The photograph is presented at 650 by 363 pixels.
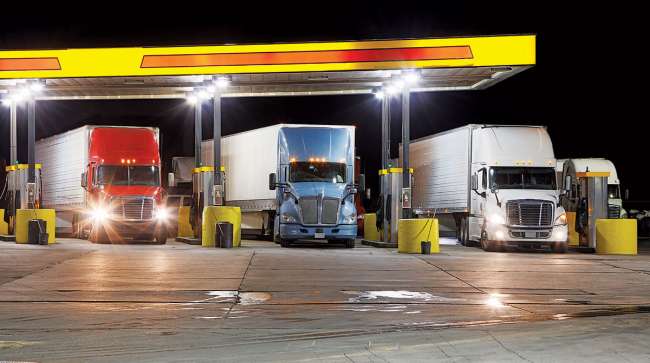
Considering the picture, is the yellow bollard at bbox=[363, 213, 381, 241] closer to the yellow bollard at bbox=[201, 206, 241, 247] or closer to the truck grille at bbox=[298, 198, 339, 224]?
the truck grille at bbox=[298, 198, 339, 224]

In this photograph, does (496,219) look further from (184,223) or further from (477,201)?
(184,223)

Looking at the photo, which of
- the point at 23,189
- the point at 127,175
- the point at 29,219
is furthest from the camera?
the point at 23,189

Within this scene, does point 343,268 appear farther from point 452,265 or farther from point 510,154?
point 510,154

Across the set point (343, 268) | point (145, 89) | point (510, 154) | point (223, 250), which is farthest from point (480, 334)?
point (145, 89)

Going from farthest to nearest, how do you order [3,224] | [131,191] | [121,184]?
[3,224]
[121,184]
[131,191]

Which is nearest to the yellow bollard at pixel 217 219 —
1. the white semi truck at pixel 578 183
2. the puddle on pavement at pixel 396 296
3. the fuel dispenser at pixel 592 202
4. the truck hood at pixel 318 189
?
the truck hood at pixel 318 189

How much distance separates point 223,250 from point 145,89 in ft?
25.3

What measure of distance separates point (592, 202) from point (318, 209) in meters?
8.77

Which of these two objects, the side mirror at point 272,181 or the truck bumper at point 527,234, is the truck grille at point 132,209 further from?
the truck bumper at point 527,234

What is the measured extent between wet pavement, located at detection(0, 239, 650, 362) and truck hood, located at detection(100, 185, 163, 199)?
8104 millimetres

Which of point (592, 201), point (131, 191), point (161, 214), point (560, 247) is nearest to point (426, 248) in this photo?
point (560, 247)

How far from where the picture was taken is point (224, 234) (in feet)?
91.0

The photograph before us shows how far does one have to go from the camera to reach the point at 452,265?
69.8 ft

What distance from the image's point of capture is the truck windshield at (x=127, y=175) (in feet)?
100
